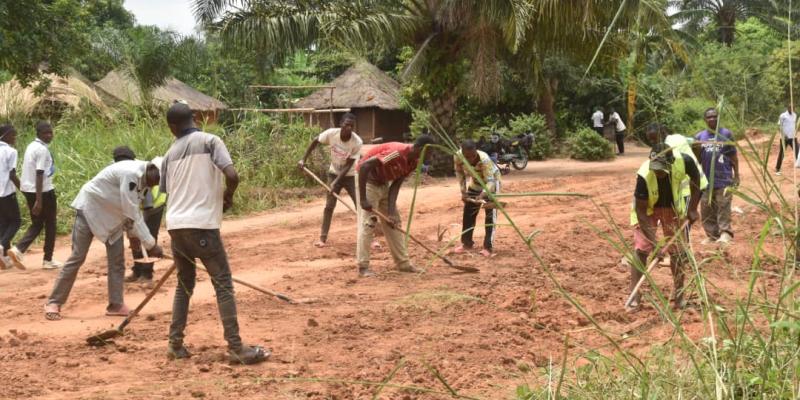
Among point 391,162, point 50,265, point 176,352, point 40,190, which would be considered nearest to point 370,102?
point 50,265

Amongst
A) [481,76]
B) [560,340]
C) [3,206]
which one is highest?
[481,76]

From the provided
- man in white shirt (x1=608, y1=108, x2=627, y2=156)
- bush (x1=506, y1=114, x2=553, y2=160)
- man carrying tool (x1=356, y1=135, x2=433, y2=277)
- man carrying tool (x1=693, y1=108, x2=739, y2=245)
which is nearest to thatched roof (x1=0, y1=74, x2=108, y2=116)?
man carrying tool (x1=356, y1=135, x2=433, y2=277)

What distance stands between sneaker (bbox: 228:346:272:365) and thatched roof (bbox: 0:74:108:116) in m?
12.3

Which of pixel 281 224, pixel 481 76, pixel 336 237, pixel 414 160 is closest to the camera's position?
pixel 414 160

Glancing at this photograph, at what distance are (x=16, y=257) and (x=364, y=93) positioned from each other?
20313 mm

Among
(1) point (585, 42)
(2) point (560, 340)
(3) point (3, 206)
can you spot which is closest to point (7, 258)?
(3) point (3, 206)

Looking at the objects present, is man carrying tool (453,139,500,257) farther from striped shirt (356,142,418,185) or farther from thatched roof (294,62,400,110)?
thatched roof (294,62,400,110)

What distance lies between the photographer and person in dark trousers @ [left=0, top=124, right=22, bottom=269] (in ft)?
31.1

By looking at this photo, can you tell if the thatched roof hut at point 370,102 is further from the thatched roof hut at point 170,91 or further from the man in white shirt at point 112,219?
the man in white shirt at point 112,219

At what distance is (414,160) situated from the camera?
842cm

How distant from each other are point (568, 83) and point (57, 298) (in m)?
21.6

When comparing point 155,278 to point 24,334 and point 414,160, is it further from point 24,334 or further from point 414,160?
point 414,160

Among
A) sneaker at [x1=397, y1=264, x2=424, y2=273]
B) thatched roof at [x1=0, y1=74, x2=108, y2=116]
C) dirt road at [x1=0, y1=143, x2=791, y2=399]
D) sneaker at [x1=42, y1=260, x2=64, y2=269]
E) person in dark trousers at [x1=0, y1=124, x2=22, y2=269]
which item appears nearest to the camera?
dirt road at [x1=0, y1=143, x2=791, y2=399]

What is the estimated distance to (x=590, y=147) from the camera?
24516mm
